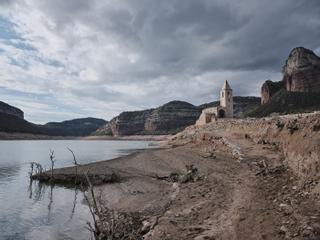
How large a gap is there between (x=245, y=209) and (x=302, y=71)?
7146 inches

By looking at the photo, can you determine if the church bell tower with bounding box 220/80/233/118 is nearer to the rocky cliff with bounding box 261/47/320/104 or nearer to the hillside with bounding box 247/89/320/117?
the hillside with bounding box 247/89/320/117

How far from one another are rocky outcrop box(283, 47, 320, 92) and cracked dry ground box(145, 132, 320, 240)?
16500 cm

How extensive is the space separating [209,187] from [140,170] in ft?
51.1

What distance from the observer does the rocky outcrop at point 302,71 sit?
175m

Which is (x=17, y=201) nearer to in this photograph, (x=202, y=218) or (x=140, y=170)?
(x=140, y=170)

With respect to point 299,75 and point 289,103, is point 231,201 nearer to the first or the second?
point 289,103

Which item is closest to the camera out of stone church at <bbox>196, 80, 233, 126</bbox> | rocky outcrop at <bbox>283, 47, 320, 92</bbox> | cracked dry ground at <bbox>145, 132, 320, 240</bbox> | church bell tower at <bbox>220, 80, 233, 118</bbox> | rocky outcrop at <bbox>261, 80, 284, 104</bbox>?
cracked dry ground at <bbox>145, 132, 320, 240</bbox>

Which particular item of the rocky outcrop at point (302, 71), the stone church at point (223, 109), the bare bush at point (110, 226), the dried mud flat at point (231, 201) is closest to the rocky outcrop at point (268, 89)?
the rocky outcrop at point (302, 71)

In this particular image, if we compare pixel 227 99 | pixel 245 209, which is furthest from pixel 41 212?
pixel 227 99

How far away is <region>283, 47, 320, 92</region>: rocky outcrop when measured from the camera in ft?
574

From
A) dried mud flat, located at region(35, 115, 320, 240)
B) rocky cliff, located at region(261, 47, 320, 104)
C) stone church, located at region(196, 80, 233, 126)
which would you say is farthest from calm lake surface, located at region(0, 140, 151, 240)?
rocky cliff, located at region(261, 47, 320, 104)

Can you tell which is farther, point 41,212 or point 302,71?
point 302,71

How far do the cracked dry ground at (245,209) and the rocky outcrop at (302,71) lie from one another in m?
165

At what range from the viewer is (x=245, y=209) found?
41.5 feet
